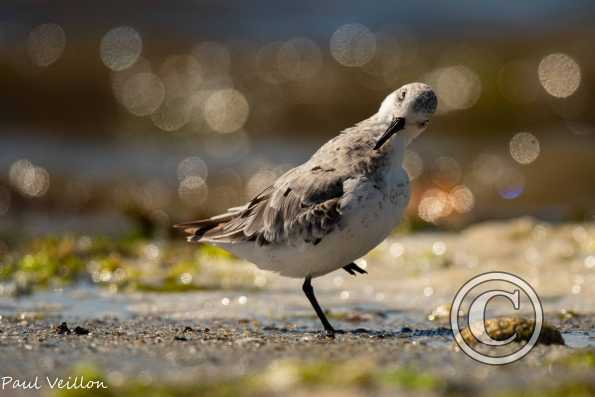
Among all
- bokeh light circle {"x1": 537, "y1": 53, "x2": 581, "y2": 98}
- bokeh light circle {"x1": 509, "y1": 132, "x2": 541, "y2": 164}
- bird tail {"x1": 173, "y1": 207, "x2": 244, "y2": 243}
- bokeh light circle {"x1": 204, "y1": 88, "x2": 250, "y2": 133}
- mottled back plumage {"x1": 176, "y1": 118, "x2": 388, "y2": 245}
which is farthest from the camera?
bokeh light circle {"x1": 537, "y1": 53, "x2": 581, "y2": 98}

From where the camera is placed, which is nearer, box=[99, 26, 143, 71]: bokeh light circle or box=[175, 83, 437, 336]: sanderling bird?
box=[175, 83, 437, 336]: sanderling bird

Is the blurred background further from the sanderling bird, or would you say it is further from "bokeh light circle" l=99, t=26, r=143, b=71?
the sanderling bird

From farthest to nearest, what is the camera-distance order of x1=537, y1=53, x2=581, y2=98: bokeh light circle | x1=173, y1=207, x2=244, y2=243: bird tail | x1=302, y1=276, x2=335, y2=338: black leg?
x1=537, y1=53, x2=581, y2=98: bokeh light circle < x1=173, y1=207, x2=244, y2=243: bird tail < x1=302, y1=276, x2=335, y2=338: black leg

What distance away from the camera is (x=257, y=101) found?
18.0 meters

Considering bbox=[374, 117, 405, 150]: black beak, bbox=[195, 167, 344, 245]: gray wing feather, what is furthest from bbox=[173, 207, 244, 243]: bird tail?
bbox=[374, 117, 405, 150]: black beak

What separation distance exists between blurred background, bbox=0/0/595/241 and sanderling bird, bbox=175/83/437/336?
5.00 m

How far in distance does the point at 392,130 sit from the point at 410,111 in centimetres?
17

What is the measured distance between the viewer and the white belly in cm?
582

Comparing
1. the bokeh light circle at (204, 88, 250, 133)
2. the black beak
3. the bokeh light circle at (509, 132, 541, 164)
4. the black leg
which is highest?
the bokeh light circle at (204, 88, 250, 133)

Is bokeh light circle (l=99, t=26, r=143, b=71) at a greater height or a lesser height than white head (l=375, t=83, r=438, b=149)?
greater

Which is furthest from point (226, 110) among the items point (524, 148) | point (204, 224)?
point (204, 224)

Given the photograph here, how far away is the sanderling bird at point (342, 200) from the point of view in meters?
5.86

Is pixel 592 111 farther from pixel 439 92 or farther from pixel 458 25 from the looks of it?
pixel 458 25

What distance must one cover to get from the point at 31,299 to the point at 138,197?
6.12 metres
